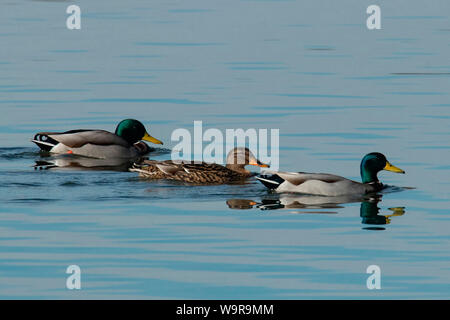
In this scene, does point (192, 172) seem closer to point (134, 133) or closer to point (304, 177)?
point (304, 177)

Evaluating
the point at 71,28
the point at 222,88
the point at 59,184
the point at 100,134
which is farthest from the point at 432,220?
the point at 71,28

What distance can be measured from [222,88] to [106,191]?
928 centimetres

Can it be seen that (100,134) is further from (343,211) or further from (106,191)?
(343,211)

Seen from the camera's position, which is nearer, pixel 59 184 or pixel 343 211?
pixel 343 211

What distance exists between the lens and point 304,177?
17406 mm

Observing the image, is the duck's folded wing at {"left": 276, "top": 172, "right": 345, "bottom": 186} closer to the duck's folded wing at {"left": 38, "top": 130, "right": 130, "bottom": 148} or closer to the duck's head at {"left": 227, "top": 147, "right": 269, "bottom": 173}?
the duck's head at {"left": 227, "top": 147, "right": 269, "bottom": 173}

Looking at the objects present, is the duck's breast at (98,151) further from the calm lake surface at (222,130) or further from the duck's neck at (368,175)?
the duck's neck at (368,175)

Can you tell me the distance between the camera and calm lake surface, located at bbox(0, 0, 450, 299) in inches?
505

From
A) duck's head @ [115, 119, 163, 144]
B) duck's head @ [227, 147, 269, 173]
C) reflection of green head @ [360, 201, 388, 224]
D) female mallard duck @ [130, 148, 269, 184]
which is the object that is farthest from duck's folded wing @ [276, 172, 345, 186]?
duck's head @ [115, 119, 163, 144]

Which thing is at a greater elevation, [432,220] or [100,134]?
[100,134]

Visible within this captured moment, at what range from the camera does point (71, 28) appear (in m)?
36.7

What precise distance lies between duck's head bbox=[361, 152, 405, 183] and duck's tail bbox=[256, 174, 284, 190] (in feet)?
4.44

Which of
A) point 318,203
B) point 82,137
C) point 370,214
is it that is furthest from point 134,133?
point 370,214

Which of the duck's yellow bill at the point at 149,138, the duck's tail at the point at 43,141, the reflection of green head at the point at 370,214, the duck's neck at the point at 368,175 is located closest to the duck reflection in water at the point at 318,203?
the reflection of green head at the point at 370,214
